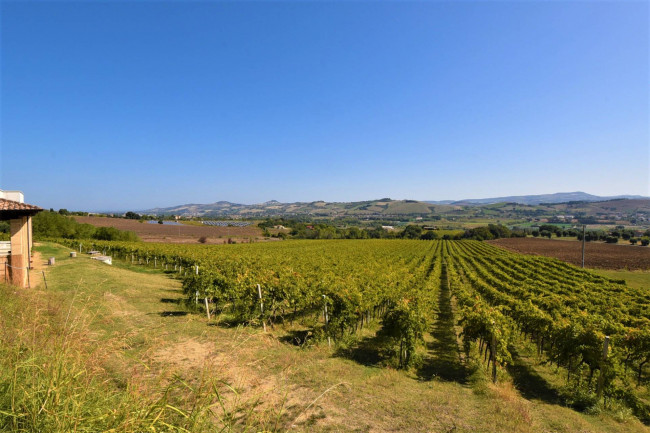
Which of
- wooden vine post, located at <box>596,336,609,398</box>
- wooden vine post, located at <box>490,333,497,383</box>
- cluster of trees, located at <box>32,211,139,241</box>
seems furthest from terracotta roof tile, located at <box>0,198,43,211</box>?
cluster of trees, located at <box>32,211,139,241</box>

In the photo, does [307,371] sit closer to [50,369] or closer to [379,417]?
[379,417]

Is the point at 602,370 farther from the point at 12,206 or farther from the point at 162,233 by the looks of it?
the point at 162,233

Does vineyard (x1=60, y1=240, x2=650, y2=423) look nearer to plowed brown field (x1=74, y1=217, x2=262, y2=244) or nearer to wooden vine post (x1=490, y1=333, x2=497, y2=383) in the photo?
wooden vine post (x1=490, y1=333, x2=497, y2=383)

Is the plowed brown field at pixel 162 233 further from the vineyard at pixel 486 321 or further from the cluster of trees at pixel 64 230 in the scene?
the vineyard at pixel 486 321

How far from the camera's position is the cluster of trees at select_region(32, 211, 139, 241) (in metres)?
55.6

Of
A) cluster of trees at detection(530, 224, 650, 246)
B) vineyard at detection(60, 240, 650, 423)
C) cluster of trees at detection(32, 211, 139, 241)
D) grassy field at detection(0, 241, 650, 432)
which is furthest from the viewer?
cluster of trees at detection(530, 224, 650, 246)

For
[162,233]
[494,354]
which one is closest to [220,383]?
[494,354]

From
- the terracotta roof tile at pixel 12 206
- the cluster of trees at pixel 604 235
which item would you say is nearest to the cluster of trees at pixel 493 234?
the cluster of trees at pixel 604 235

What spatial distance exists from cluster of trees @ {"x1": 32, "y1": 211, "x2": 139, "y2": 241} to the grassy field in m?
58.9

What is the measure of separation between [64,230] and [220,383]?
7229 centimetres

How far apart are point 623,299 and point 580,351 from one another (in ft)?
50.0

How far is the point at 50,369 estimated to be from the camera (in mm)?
2953

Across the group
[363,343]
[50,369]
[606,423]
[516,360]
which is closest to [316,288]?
[363,343]

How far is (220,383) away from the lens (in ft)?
20.8
